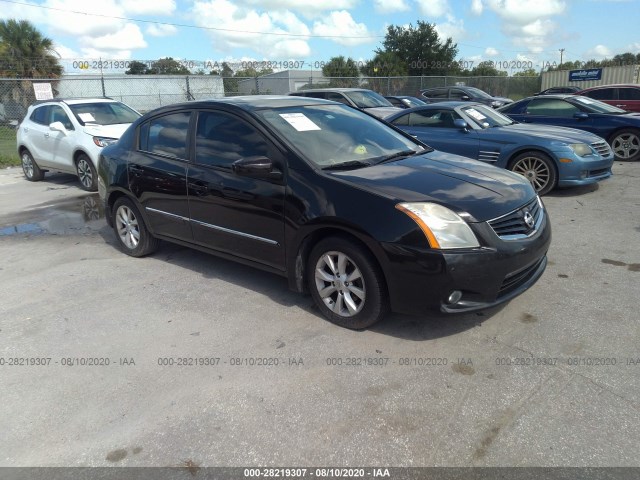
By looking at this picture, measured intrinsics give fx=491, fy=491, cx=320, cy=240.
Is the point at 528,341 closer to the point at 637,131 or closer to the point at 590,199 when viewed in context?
the point at 590,199

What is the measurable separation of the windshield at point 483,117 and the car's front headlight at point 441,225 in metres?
5.42

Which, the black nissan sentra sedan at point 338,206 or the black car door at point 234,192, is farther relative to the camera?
the black car door at point 234,192

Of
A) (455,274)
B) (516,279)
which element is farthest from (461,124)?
(455,274)

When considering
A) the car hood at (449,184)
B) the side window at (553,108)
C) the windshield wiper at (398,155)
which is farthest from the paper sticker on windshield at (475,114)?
the car hood at (449,184)

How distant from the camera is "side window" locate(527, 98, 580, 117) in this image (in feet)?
33.5

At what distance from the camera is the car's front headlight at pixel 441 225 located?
10.5 feet

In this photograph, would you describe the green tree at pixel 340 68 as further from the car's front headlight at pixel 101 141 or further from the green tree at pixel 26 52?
the car's front headlight at pixel 101 141

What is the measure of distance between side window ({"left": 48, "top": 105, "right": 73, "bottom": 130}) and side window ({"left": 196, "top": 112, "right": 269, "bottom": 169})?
247 inches

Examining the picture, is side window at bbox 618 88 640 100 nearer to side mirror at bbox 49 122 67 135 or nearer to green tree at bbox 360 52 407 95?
side mirror at bbox 49 122 67 135

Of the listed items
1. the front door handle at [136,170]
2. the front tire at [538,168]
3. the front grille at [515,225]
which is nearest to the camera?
the front grille at [515,225]

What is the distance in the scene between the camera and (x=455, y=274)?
3178 millimetres

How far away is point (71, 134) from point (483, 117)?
758 centimetres

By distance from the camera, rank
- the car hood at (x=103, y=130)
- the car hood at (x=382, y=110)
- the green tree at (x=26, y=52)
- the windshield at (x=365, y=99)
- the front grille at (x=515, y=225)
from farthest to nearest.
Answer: the green tree at (x=26, y=52)
the windshield at (x=365, y=99)
the car hood at (x=382, y=110)
the car hood at (x=103, y=130)
the front grille at (x=515, y=225)

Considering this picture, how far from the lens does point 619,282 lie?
4324mm
